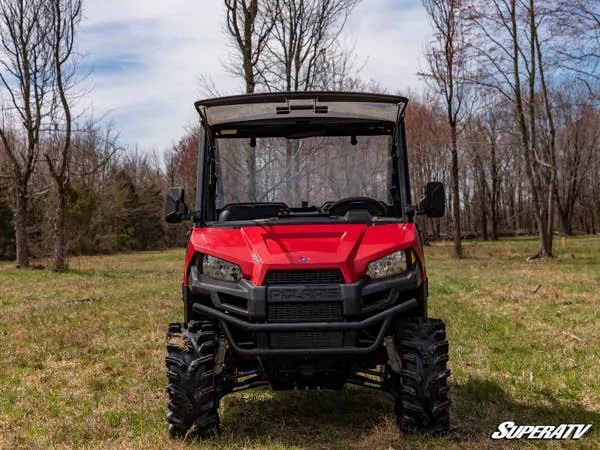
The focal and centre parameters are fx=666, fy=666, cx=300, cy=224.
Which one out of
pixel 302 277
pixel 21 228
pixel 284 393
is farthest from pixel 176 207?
pixel 21 228

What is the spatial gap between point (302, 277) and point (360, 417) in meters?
1.51

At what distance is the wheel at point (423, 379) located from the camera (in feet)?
14.4

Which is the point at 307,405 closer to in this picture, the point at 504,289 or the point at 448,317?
the point at 448,317

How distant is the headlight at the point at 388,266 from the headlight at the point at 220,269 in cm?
89

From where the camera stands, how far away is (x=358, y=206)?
571cm

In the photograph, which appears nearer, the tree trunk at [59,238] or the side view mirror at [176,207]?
the side view mirror at [176,207]

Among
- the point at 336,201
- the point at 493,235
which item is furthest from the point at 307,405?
the point at 493,235

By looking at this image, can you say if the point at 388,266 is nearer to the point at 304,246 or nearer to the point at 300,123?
the point at 304,246

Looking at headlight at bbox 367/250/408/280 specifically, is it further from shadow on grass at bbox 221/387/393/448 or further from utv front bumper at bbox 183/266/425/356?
shadow on grass at bbox 221/387/393/448

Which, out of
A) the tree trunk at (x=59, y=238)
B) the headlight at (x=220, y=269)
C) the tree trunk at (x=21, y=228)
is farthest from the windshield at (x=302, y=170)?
the tree trunk at (x=21, y=228)

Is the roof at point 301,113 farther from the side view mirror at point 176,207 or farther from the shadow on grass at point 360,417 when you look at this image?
the shadow on grass at point 360,417

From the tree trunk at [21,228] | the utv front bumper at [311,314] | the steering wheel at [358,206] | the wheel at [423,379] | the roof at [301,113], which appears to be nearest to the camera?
the utv front bumper at [311,314]

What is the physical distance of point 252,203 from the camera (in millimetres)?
5934

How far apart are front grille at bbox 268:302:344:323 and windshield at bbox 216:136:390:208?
175cm
